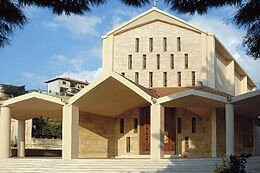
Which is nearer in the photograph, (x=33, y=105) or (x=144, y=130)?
(x=33, y=105)

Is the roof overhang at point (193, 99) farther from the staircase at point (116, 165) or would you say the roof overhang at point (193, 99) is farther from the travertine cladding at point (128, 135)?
the travertine cladding at point (128, 135)

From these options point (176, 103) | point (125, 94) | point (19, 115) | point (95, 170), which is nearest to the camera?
point (95, 170)

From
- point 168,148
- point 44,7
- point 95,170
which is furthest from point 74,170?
point 44,7

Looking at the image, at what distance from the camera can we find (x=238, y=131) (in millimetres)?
25281

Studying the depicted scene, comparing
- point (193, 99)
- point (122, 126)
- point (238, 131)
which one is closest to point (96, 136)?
point (122, 126)

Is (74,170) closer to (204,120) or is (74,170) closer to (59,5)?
(204,120)

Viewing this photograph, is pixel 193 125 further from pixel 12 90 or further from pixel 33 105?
pixel 12 90

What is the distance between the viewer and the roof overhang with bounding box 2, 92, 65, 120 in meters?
21.2

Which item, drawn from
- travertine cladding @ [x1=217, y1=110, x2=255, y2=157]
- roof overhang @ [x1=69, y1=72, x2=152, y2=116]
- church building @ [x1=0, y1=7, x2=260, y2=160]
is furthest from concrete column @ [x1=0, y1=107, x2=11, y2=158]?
travertine cladding @ [x1=217, y1=110, x2=255, y2=157]

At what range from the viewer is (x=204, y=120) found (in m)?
24.0

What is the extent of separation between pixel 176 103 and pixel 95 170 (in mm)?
4899

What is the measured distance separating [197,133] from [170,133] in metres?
1.39

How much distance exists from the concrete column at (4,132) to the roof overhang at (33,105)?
377 mm

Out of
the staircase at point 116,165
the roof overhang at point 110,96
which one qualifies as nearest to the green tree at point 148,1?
the staircase at point 116,165
